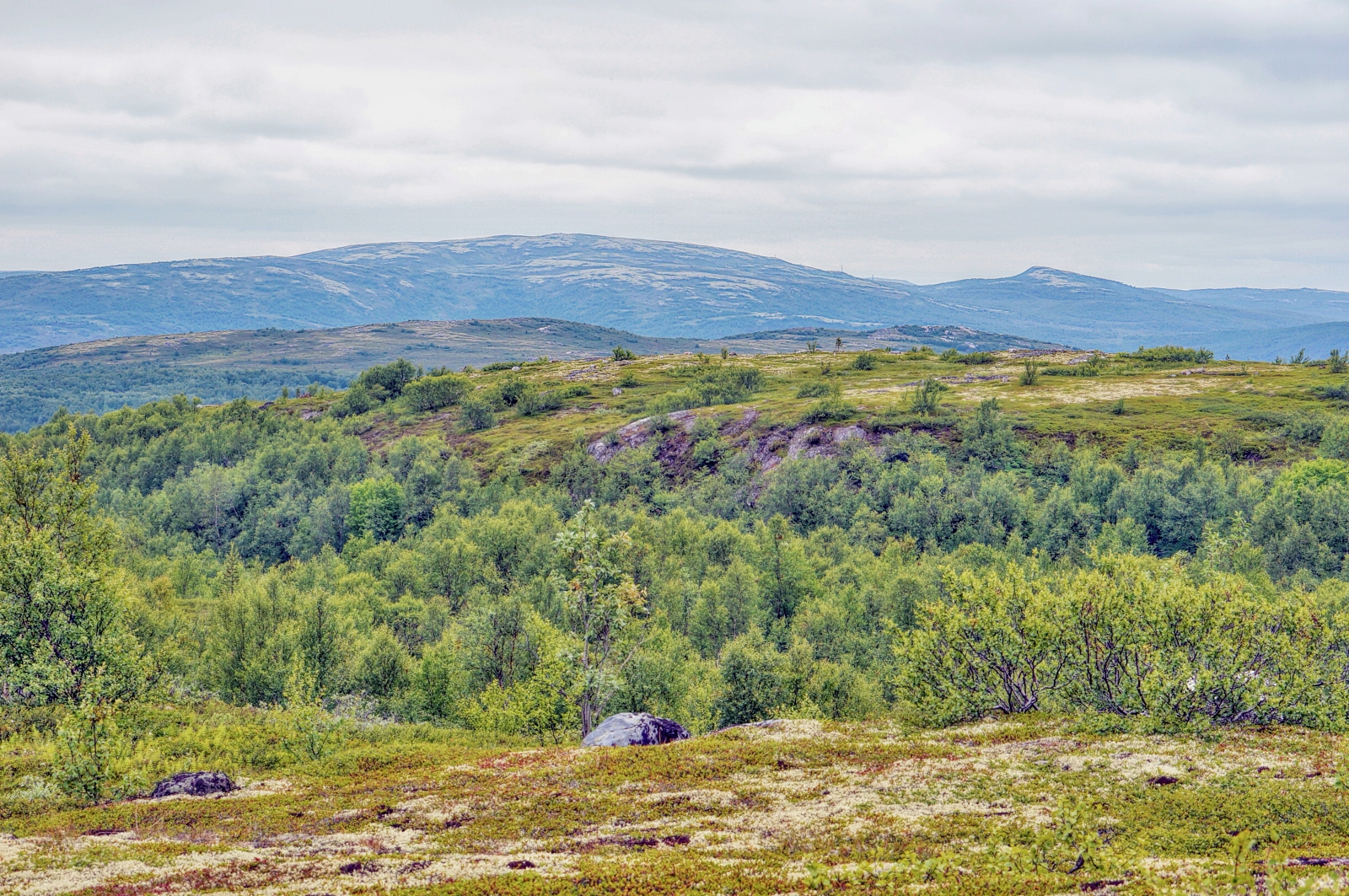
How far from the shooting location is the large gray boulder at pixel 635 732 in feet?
159

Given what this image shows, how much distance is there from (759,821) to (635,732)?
18.4m

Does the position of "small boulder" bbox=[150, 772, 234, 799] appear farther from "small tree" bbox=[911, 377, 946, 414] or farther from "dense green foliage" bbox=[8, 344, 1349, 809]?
"small tree" bbox=[911, 377, 946, 414]

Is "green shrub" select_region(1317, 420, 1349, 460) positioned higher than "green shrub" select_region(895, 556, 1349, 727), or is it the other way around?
"green shrub" select_region(1317, 420, 1349, 460)

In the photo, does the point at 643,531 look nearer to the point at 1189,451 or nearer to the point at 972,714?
the point at 972,714

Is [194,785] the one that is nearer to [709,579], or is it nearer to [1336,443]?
[709,579]

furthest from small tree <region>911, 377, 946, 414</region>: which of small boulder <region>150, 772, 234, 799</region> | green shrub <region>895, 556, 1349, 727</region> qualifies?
small boulder <region>150, 772, 234, 799</region>

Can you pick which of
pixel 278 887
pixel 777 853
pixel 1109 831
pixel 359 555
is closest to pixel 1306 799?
pixel 1109 831

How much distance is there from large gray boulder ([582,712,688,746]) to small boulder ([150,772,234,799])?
19.3 meters

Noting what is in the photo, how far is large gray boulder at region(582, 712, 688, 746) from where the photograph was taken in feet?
159

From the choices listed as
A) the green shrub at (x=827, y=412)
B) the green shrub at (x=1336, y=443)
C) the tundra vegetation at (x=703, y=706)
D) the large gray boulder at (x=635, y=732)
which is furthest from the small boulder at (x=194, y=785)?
the green shrub at (x=1336, y=443)

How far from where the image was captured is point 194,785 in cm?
3956

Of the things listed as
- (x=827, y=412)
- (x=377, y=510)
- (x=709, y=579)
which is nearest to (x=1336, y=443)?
(x=827, y=412)

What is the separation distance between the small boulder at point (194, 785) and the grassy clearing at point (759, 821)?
1024 millimetres

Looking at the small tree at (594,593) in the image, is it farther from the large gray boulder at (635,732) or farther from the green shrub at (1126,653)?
the green shrub at (1126,653)
